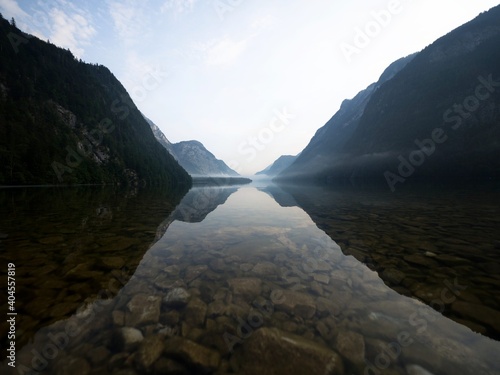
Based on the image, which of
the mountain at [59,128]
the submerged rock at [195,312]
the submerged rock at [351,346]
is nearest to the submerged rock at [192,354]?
the submerged rock at [195,312]

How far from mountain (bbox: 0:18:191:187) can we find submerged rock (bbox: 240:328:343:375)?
237 feet

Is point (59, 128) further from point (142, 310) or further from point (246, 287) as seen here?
point (246, 287)

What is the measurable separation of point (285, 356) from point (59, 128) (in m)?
108

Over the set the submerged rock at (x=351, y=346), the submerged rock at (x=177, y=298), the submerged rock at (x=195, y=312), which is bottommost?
the submerged rock at (x=351, y=346)

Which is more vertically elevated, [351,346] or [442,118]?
[442,118]

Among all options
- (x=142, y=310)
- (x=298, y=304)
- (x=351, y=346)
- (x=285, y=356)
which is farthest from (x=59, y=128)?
(x=351, y=346)

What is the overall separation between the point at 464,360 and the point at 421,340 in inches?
24.1

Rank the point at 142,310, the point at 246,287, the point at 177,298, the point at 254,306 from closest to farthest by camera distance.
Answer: the point at 142,310 → the point at 254,306 → the point at 177,298 → the point at 246,287

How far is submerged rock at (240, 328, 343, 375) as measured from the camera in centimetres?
346

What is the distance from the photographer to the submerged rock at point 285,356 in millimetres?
3461

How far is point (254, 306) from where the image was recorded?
540 cm

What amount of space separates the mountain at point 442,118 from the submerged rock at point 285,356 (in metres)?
96.6

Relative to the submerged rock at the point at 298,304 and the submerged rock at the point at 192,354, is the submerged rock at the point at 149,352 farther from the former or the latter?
the submerged rock at the point at 298,304

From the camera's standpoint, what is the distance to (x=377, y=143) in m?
167
